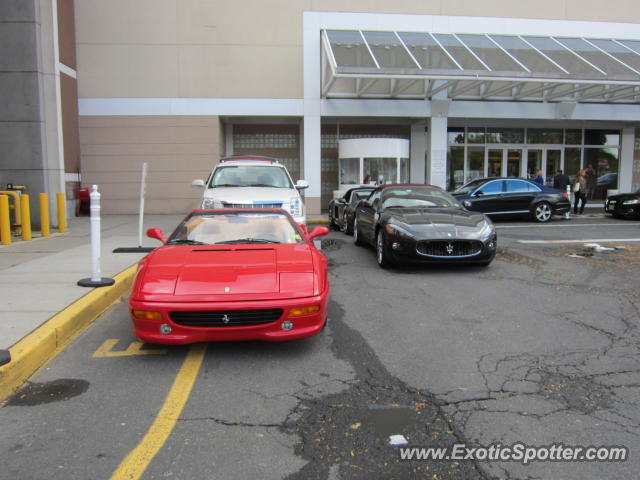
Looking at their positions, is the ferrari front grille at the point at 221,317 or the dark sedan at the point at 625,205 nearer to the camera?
the ferrari front grille at the point at 221,317

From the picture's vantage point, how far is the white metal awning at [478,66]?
15.5 metres

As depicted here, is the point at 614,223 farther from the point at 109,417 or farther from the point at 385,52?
the point at 109,417

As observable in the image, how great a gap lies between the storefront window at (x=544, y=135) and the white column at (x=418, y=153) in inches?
190

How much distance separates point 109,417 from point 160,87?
17.0 m

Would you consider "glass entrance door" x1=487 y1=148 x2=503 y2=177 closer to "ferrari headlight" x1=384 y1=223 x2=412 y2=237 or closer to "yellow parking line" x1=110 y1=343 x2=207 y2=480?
"ferrari headlight" x1=384 y1=223 x2=412 y2=237

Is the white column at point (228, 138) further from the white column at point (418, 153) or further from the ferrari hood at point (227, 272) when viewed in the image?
the ferrari hood at point (227, 272)

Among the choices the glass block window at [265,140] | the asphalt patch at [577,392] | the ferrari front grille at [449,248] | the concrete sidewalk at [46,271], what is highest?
the glass block window at [265,140]

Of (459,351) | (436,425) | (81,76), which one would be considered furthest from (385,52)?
(436,425)

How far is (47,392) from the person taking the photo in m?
3.53

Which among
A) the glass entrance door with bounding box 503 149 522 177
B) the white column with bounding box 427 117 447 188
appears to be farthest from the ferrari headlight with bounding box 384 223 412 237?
the glass entrance door with bounding box 503 149 522 177

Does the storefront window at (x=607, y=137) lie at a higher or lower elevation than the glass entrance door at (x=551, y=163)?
higher

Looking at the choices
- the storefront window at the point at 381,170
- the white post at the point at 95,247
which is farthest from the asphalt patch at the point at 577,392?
the storefront window at the point at 381,170

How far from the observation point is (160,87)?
18016mm

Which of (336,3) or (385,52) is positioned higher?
(336,3)
